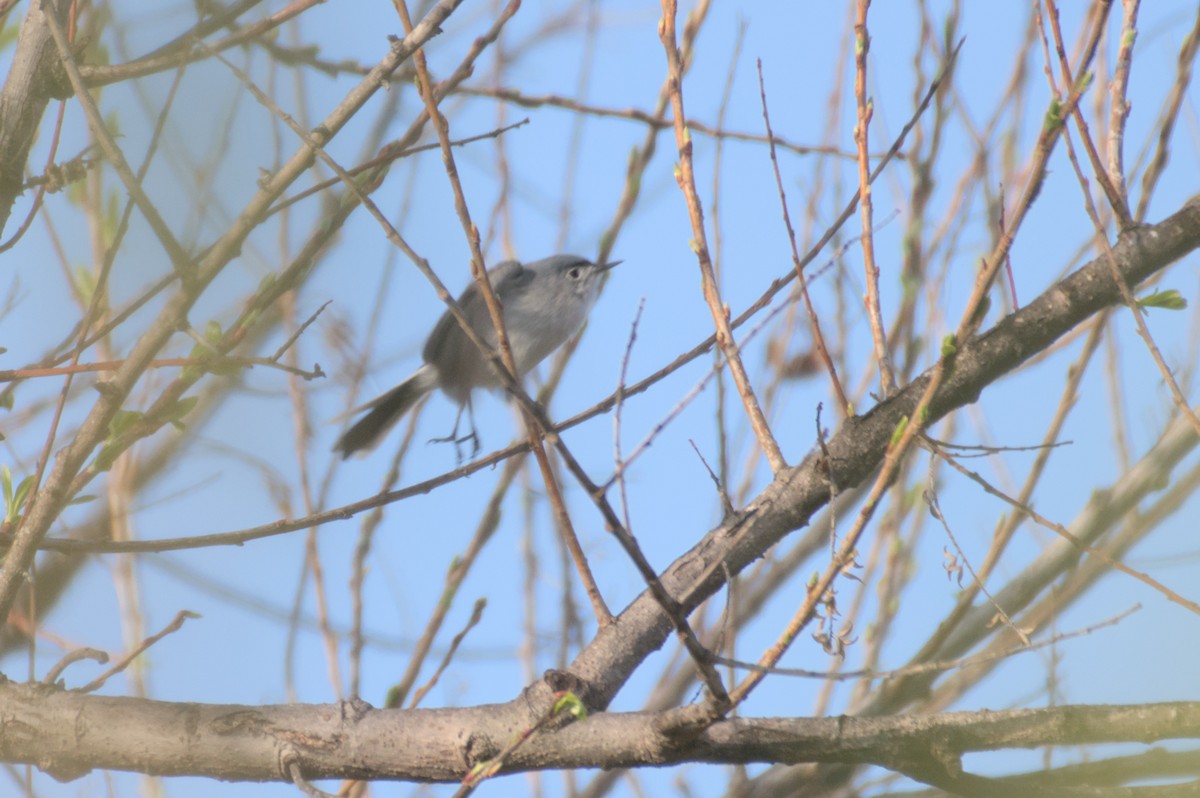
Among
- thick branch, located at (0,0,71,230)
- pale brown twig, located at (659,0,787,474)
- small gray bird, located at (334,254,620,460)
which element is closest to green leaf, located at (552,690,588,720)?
pale brown twig, located at (659,0,787,474)

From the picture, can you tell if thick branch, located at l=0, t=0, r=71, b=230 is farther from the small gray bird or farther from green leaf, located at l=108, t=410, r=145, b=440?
the small gray bird

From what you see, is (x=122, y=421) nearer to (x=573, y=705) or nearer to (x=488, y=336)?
(x=573, y=705)

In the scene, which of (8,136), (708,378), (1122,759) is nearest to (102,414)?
(8,136)

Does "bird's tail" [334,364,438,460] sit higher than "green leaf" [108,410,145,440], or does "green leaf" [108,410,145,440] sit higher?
"bird's tail" [334,364,438,460]

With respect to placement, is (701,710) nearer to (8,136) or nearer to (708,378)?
(708,378)

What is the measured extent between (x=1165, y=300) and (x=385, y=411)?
2.66 m

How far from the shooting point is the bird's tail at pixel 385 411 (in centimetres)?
359

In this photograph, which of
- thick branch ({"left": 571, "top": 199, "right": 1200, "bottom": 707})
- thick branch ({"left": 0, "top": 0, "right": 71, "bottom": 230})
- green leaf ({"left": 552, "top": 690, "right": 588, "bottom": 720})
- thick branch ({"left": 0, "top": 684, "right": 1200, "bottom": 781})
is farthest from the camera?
thick branch ({"left": 0, "top": 0, "right": 71, "bottom": 230})

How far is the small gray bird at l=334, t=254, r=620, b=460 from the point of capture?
3602 millimetres

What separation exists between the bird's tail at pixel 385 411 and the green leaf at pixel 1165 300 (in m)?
2.52

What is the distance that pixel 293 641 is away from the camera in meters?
2.60

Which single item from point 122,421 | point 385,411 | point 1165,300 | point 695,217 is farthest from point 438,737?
point 385,411

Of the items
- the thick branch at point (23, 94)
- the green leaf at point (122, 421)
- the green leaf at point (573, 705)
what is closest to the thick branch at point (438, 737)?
the green leaf at point (573, 705)

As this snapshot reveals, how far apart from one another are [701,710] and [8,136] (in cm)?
144
